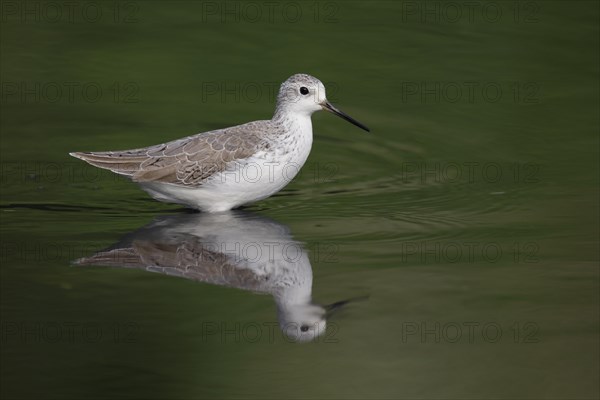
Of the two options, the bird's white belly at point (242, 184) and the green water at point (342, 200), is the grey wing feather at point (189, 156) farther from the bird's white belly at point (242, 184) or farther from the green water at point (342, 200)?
the green water at point (342, 200)

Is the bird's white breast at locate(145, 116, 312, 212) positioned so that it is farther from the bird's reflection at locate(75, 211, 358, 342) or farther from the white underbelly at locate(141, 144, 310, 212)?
the bird's reflection at locate(75, 211, 358, 342)

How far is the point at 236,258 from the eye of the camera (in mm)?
12078

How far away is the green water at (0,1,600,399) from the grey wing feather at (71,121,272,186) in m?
0.55

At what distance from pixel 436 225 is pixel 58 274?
4.46 metres

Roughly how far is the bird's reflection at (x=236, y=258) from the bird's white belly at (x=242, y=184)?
267 millimetres

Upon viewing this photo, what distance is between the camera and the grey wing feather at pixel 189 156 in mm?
13734

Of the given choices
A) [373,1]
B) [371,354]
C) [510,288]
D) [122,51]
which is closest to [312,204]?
[510,288]

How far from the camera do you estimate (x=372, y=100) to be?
18.2m

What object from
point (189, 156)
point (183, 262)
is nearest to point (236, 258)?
point (183, 262)

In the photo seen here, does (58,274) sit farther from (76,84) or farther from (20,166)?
(76,84)

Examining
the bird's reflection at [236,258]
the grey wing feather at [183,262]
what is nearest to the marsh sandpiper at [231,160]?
the bird's reflection at [236,258]

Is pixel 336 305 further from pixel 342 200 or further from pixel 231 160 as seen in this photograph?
pixel 342 200

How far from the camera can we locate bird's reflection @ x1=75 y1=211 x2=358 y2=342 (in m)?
10.8

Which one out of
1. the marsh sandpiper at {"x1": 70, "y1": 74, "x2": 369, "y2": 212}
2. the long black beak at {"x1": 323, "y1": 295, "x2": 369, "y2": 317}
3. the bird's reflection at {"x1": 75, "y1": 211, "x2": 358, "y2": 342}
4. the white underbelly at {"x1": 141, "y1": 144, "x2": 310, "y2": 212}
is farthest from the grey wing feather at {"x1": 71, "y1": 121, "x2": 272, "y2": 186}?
the long black beak at {"x1": 323, "y1": 295, "x2": 369, "y2": 317}
